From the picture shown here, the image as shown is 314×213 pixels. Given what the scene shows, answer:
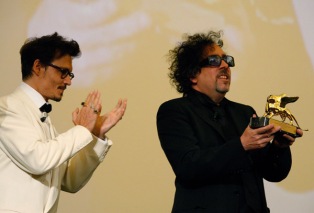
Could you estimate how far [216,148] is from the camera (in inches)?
81.5

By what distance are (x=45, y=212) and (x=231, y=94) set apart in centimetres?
164

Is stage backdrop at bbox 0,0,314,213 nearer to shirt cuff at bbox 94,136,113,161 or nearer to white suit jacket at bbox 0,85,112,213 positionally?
shirt cuff at bbox 94,136,113,161

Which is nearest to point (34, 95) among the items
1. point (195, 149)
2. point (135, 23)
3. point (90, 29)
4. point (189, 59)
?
point (195, 149)

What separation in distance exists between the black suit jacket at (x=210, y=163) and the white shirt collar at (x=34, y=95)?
463 millimetres

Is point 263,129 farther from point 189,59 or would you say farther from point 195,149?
point 189,59

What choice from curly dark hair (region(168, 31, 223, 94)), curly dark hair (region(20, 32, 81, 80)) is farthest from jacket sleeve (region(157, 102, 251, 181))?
curly dark hair (region(20, 32, 81, 80))

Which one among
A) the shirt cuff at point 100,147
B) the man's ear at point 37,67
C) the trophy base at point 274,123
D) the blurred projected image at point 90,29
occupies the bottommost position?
the shirt cuff at point 100,147

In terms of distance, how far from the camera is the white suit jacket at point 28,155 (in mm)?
1894

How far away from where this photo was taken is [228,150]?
2.02 meters

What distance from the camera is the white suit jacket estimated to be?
A: 74.5 inches

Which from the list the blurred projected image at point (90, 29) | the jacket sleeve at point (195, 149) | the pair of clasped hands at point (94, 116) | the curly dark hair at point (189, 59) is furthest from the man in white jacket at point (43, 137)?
the blurred projected image at point (90, 29)

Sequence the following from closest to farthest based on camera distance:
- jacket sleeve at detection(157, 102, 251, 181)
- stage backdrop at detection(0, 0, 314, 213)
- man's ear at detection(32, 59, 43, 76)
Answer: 1. jacket sleeve at detection(157, 102, 251, 181)
2. man's ear at detection(32, 59, 43, 76)
3. stage backdrop at detection(0, 0, 314, 213)

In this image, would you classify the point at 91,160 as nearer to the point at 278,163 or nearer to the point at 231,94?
the point at 278,163

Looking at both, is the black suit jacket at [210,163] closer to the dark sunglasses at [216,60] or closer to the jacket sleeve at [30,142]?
the dark sunglasses at [216,60]
